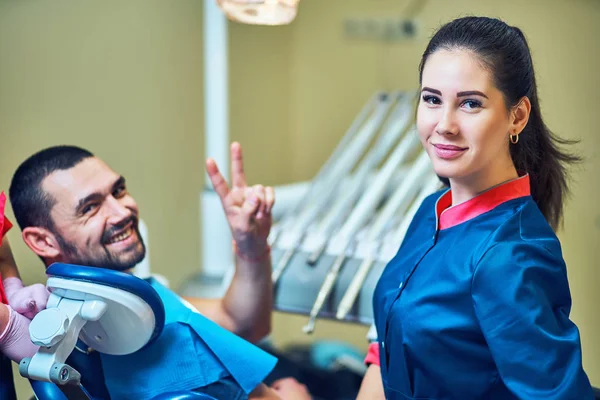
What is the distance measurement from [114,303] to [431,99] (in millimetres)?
630

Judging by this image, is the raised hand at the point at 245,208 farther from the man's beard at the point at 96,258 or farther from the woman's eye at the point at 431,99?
the woman's eye at the point at 431,99

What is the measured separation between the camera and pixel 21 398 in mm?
1762

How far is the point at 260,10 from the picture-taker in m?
1.58

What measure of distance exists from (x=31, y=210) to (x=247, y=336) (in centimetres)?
59

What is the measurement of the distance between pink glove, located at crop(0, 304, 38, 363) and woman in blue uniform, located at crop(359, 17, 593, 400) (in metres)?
0.62

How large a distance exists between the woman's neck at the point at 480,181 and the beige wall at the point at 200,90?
0.45 metres

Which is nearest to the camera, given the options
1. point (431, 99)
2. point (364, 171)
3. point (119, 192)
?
point (431, 99)

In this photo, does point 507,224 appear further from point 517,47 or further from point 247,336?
point 247,336

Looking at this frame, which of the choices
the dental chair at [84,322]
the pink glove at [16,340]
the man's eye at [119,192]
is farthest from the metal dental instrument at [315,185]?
the pink glove at [16,340]

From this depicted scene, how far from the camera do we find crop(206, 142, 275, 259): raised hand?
1636 millimetres

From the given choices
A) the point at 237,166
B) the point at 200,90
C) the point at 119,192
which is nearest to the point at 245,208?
the point at 237,166

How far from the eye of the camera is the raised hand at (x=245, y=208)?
5.37ft

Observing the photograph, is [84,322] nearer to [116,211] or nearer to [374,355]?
[116,211]

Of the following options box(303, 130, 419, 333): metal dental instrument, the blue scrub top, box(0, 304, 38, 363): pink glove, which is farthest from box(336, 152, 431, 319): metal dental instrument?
box(0, 304, 38, 363): pink glove
